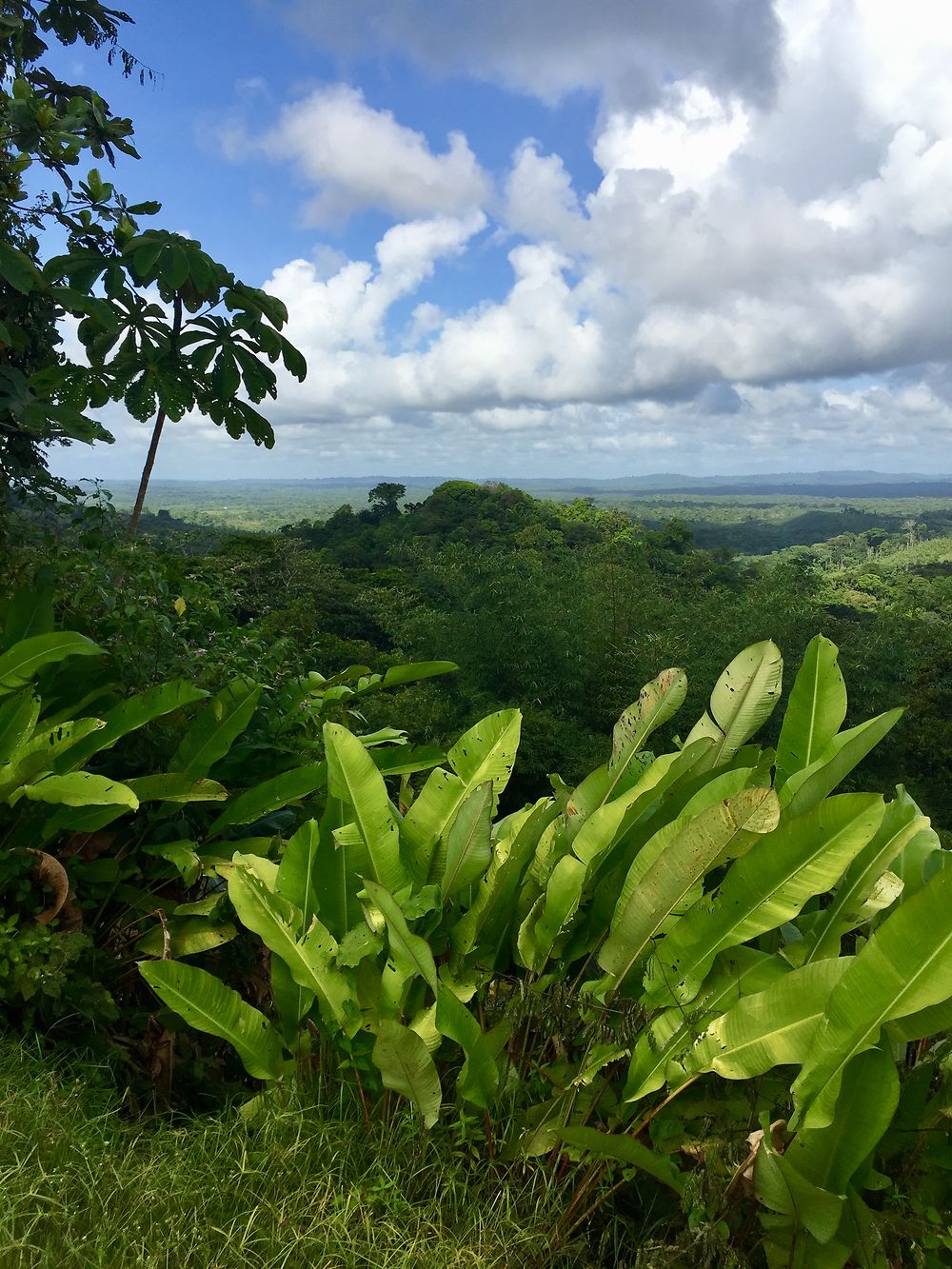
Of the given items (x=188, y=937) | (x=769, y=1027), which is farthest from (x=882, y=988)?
(x=188, y=937)

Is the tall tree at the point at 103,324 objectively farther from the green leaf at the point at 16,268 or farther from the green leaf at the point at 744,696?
the green leaf at the point at 744,696

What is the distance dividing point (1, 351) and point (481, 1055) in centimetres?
313

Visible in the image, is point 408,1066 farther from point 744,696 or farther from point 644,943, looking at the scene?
point 744,696

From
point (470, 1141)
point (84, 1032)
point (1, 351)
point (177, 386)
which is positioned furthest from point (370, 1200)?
point (1, 351)

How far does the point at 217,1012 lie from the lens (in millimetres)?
1590

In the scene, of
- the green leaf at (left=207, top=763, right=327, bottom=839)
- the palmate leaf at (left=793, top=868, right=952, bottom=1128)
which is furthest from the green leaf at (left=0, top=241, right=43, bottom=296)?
the palmate leaf at (left=793, top=868, right=952, bottom=1128)

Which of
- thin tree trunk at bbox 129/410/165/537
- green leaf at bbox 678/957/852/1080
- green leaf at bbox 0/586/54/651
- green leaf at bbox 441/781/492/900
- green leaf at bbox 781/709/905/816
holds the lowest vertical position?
→ green leaf at bbox 678/957/852/1080

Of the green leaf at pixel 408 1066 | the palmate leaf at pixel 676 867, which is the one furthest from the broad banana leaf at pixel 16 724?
the palmate leaf at pixel 676 867

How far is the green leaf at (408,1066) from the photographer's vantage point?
1.32 m

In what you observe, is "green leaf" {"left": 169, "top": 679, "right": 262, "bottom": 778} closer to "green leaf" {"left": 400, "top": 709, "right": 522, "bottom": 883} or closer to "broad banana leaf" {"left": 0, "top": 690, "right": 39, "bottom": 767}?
"broad banana leaf" {"left": 0, "top": 690, "right": 39, "bottom": 767}

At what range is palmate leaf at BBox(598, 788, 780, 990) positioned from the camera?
1.34 m

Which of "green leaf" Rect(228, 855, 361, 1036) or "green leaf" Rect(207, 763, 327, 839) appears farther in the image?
"green leaf" Rect(207, 763, 327, 839)

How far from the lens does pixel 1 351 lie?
10.5 feet

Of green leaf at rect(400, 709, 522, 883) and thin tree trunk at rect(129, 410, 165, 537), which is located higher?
thin tree trunk at rect(129, 410, 165, 537)
